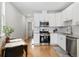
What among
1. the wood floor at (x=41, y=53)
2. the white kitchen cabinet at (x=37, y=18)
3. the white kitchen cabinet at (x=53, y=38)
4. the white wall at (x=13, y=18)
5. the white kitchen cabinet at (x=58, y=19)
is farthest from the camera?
the white kitchen cabinet at (x=37, y=18)

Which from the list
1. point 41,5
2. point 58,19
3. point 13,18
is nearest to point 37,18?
point 58,19

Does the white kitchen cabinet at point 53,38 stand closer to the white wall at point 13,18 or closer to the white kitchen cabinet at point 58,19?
the white kitchen cabinet at point 58,19

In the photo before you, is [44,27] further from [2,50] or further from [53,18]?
[2,50]

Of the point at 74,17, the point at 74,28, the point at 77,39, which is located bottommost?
the point at 77,39

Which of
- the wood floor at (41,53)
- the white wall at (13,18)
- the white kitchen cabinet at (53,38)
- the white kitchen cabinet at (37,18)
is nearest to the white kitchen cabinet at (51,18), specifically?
the white kitchen cabinet at (37,18)

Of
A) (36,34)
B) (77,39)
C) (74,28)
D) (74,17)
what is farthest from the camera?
(36,34)

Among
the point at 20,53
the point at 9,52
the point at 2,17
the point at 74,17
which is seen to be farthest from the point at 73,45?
the point at 2,17

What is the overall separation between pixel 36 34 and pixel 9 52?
197 inches

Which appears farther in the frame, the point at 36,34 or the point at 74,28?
the point at 36,34

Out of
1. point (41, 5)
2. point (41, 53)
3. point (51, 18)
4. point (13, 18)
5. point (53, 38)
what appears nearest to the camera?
point (41, 53)

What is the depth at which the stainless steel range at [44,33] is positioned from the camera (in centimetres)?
817

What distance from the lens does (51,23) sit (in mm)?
8625

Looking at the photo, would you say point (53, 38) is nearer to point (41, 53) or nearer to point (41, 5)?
point (41, 5)

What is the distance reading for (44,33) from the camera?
8430mm
